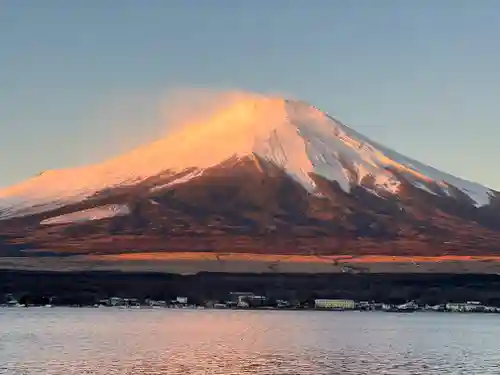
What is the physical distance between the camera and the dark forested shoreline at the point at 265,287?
8500cm

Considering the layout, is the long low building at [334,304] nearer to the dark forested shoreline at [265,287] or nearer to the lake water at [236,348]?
the dark forested shoreline at [265,287]

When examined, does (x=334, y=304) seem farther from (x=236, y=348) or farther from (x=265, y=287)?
(x=236, y=348)

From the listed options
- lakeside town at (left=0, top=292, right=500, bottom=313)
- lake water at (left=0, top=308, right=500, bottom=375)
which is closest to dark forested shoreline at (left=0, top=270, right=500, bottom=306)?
lakeside town at (left=0, top=292, right=500, bottom=313)

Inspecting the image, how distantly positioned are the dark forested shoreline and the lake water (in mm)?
23458

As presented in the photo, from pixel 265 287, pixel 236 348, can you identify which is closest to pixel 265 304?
pixel 265 287

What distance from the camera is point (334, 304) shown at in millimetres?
87000

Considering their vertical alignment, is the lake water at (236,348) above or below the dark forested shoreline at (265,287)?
below

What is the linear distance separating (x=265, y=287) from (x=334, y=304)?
5.76 m

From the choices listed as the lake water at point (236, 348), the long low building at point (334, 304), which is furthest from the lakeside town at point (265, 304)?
the lake water at point (236, 348)

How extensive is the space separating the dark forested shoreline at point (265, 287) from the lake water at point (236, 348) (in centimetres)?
2346

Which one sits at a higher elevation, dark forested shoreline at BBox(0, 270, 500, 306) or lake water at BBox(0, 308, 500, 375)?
dark forested shoreline at BBox(0, 270, 500, 306)

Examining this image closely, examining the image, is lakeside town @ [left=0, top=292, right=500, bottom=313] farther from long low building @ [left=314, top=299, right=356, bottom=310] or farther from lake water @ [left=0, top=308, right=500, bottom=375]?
lake water @ [left=0, top=308, right=500, bottom=375]

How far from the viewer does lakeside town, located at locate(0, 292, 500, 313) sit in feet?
282

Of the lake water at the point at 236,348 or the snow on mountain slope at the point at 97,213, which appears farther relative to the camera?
the snow on mountain slope at the point at 97,213
